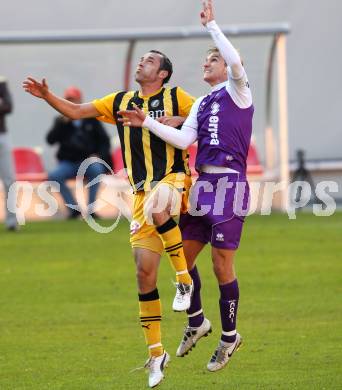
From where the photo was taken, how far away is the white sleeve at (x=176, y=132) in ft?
31.8

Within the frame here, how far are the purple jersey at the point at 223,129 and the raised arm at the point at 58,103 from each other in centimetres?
88

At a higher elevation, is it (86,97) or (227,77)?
(227,77)

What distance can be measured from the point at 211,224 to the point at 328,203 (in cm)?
1507

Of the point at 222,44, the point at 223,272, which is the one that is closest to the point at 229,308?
the point at 223,272

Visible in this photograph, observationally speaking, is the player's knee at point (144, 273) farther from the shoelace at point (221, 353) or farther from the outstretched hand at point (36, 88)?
the outstretched hand at point (36, 88)

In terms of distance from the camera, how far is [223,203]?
9875 mm

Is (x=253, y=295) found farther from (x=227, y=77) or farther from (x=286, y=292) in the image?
(x=227, y=77)

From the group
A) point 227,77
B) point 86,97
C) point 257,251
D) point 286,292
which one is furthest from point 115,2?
point 227,77

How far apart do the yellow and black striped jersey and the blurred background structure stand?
11929 mm

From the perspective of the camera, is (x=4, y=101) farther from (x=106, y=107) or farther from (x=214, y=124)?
(x=214, y=124)

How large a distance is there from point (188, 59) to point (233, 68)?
497 inches

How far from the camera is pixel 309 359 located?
417 inches

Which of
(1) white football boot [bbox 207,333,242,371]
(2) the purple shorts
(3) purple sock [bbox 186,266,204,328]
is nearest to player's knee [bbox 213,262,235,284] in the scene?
(2) the purple shorts

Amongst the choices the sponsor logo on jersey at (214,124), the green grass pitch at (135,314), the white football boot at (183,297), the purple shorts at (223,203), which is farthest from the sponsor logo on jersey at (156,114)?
the green grass pitch at (135,314)
